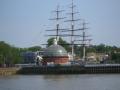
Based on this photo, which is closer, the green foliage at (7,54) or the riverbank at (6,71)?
the riverbank at (6,71)

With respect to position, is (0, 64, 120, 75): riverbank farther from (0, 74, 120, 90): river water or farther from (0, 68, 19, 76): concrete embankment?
(0, 74, 120, 90): river water

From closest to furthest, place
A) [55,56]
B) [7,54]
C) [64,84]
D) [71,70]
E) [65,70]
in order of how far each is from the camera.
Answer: [64,84] < [71,70] < [65,70] < [7,54] < [55,56]

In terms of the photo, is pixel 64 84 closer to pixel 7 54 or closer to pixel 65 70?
pixel 65 70

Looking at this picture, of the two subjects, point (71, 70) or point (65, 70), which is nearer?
point (71, 70)

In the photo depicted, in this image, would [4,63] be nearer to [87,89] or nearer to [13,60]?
[13,60]

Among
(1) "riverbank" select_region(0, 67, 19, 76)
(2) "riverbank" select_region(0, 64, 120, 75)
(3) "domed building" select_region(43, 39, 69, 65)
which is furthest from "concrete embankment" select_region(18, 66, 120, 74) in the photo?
(3) "domed building" select_region(43, 39, 69, 65)

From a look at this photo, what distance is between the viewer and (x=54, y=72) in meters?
119

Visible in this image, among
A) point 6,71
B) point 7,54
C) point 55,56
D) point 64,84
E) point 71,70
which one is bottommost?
point 64,84

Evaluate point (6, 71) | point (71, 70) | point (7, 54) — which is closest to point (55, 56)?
point (7, 54)

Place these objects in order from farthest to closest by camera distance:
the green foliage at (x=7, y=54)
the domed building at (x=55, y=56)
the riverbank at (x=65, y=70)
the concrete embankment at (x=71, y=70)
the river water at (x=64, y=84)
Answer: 1. the domed building at (x=55, y=56)
2. the green foliage at (x=7, y=54)
3. the concrete embankment at (x=71, y=70)
4. the riverbank at (x=65, y=70)
5. the river water at (x=64, y=84)

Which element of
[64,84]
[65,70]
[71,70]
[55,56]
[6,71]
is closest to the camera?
[64,84]

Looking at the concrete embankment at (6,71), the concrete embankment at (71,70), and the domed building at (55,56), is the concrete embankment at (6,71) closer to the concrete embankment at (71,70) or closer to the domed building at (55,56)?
the concrete embankment at (71,70)

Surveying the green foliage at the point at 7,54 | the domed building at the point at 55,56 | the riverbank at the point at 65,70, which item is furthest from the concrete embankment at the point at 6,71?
the domed building at the point at 55,56

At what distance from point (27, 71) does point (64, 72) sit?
32.8 ft
